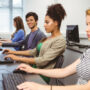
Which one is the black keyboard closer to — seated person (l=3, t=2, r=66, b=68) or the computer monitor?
seated person (l=3, t=2, r=66, b=68)

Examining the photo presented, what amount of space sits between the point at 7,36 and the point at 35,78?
14.3ft

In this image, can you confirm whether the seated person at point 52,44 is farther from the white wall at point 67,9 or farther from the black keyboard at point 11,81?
the white wall at point 67,9

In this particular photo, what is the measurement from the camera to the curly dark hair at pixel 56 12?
1946mm

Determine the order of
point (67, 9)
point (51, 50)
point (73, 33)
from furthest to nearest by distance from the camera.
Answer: point (67, 9) → point (73, 33) → point (51, 50)

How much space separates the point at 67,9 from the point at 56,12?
13.1ft

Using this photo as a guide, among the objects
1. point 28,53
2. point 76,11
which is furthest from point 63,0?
point 28,53

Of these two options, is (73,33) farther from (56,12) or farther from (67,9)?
(56,12)

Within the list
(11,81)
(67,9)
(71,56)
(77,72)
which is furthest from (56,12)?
(67,9)

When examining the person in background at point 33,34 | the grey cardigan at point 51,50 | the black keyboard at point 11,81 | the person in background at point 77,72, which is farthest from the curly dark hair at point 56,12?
the person in background at point 33,34

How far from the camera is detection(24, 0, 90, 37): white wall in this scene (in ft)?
18.8

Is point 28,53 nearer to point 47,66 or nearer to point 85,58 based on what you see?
point 47,66

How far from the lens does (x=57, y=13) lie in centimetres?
196

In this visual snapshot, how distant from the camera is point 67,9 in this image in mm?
5852

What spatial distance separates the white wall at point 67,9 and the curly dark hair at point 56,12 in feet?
12.3
